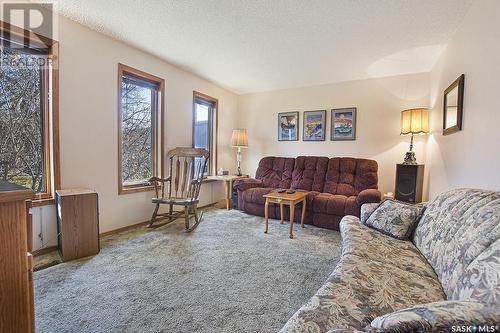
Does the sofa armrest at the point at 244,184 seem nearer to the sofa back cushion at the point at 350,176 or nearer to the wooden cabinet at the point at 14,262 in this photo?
the sofa back cushion at the point at 350,176

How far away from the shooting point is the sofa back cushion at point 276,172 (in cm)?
430

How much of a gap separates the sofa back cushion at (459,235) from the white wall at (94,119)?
3220mm

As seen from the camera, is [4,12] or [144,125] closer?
[4,12]

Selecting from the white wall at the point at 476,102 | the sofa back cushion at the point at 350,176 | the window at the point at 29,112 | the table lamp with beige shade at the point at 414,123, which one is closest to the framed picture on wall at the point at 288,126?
the sofa back cushion at the point at 350,176

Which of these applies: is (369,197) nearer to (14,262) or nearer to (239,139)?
(239,139)

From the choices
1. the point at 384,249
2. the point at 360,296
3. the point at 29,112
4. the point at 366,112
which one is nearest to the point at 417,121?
the point at 366,112

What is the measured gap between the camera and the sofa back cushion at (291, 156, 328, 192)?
13.2 feet

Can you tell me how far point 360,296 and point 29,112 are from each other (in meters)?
3.19

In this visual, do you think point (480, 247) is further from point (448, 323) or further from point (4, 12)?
point (4, 12)

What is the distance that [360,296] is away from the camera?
1.06 meters

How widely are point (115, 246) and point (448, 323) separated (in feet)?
9.33

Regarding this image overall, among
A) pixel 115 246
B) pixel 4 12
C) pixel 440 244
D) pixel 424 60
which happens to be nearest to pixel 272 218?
pixel 115 246

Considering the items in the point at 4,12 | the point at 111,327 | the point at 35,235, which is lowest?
the point at 111,327

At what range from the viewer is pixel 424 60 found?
3324mm
